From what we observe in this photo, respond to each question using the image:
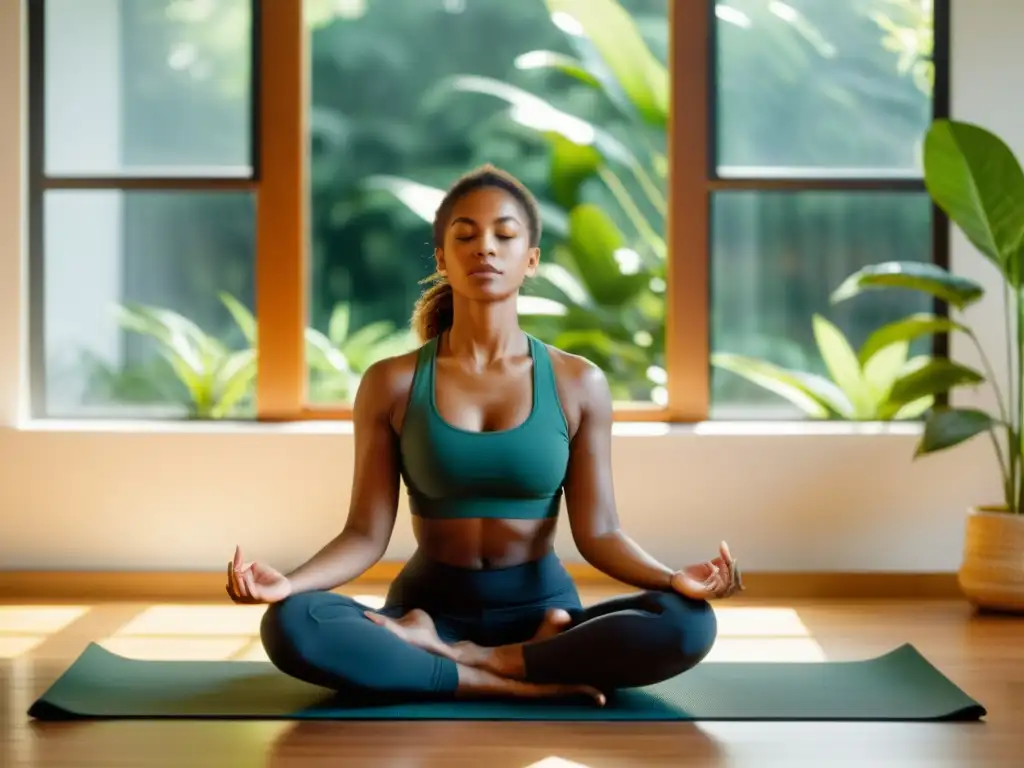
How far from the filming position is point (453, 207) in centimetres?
286

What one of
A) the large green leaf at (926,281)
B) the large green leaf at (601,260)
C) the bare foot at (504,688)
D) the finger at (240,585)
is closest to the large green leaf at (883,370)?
the large green leaf at (926,281)

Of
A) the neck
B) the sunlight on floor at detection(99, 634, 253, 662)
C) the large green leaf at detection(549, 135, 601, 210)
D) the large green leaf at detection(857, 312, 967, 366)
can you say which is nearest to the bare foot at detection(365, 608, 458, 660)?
the neck

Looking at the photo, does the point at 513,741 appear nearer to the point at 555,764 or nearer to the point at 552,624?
the point at 555,764

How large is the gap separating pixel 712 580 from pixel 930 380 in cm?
137

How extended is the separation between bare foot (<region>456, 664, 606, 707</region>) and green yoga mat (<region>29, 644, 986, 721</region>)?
0.06 ft

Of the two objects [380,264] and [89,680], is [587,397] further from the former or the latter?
[380,264]

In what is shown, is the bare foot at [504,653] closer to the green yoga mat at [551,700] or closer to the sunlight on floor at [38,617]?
the green yoga mat at [551,700]

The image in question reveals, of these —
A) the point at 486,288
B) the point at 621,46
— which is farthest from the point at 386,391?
the point at 621,46

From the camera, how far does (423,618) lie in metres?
2.77

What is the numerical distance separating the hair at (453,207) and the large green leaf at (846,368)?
5.32 ft

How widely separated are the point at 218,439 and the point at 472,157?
9.38 ft

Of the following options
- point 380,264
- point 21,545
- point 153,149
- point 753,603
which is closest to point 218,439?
point 21,545

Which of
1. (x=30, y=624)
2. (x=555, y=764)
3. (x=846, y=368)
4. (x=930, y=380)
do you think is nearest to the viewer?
(x=555, y=764)

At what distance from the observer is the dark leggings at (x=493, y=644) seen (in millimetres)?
2617
